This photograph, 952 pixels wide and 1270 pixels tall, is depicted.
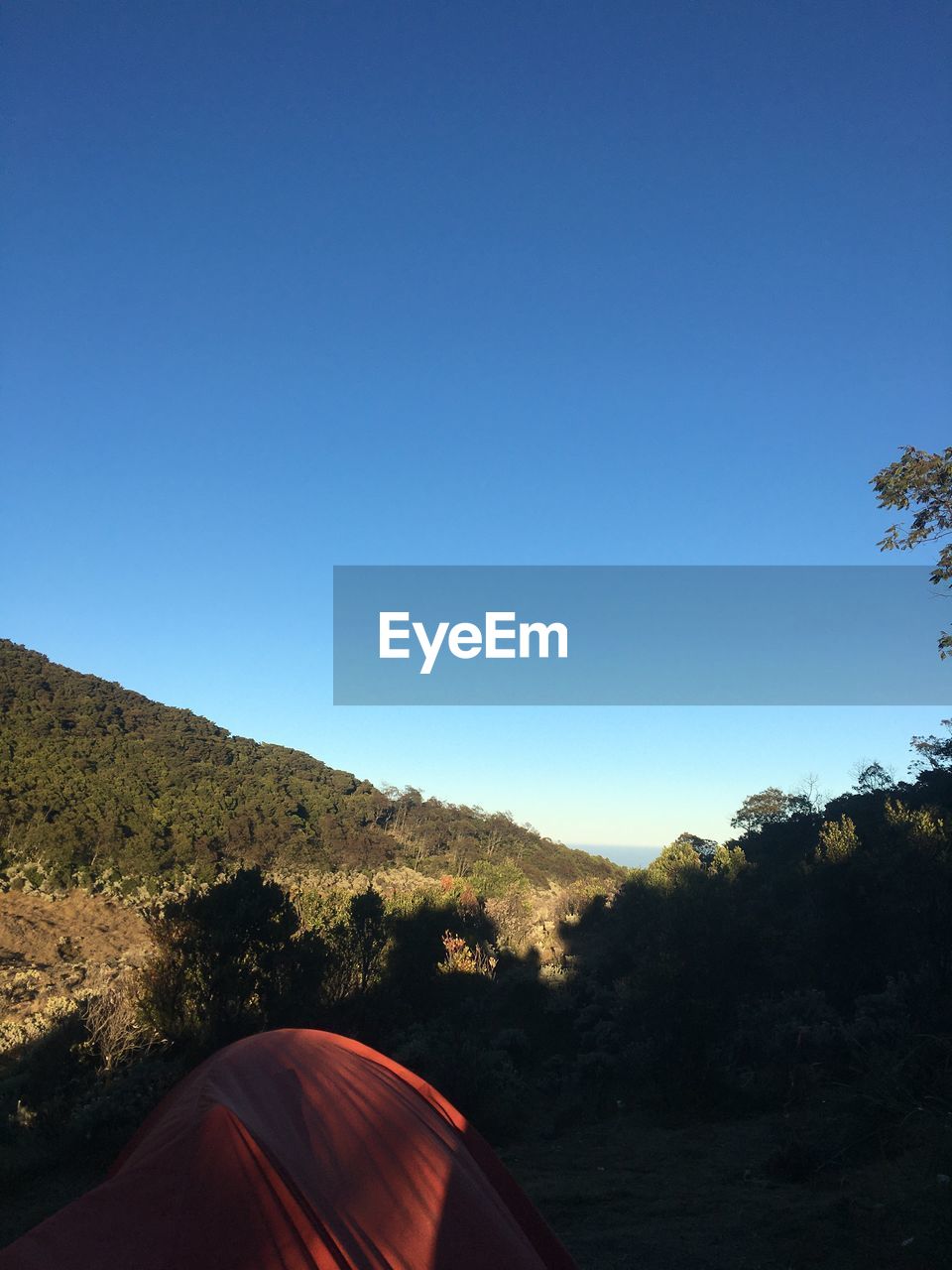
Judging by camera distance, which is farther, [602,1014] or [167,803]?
[167,803]

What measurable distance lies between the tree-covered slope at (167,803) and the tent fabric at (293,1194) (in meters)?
30.2

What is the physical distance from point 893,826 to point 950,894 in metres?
3.37

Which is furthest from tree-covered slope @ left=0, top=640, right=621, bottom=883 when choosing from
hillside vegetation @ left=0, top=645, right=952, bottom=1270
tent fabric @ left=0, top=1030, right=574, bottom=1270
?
tent fabric @ left=0, top=1030, right=574, bottom=1270

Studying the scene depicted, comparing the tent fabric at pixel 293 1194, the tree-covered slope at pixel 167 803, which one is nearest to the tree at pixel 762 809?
the tree-covered slope at pixel 167 803

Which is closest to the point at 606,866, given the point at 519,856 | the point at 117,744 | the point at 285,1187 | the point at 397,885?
the point at 519,856

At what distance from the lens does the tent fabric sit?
4434 mm

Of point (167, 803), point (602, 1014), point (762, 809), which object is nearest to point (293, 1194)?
point (602, 1014)

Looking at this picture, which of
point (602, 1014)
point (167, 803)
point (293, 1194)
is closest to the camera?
point (293, 1194)

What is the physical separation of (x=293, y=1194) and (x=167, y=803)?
40227 mm

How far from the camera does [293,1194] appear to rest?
4703 mm

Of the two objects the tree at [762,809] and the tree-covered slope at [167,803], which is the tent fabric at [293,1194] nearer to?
the tree-covered slope at [167,803]

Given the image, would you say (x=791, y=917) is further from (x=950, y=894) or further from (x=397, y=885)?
(x=397, y=885)

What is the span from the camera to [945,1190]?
268 inches

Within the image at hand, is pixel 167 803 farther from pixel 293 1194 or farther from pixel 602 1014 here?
pixel 293 1194
